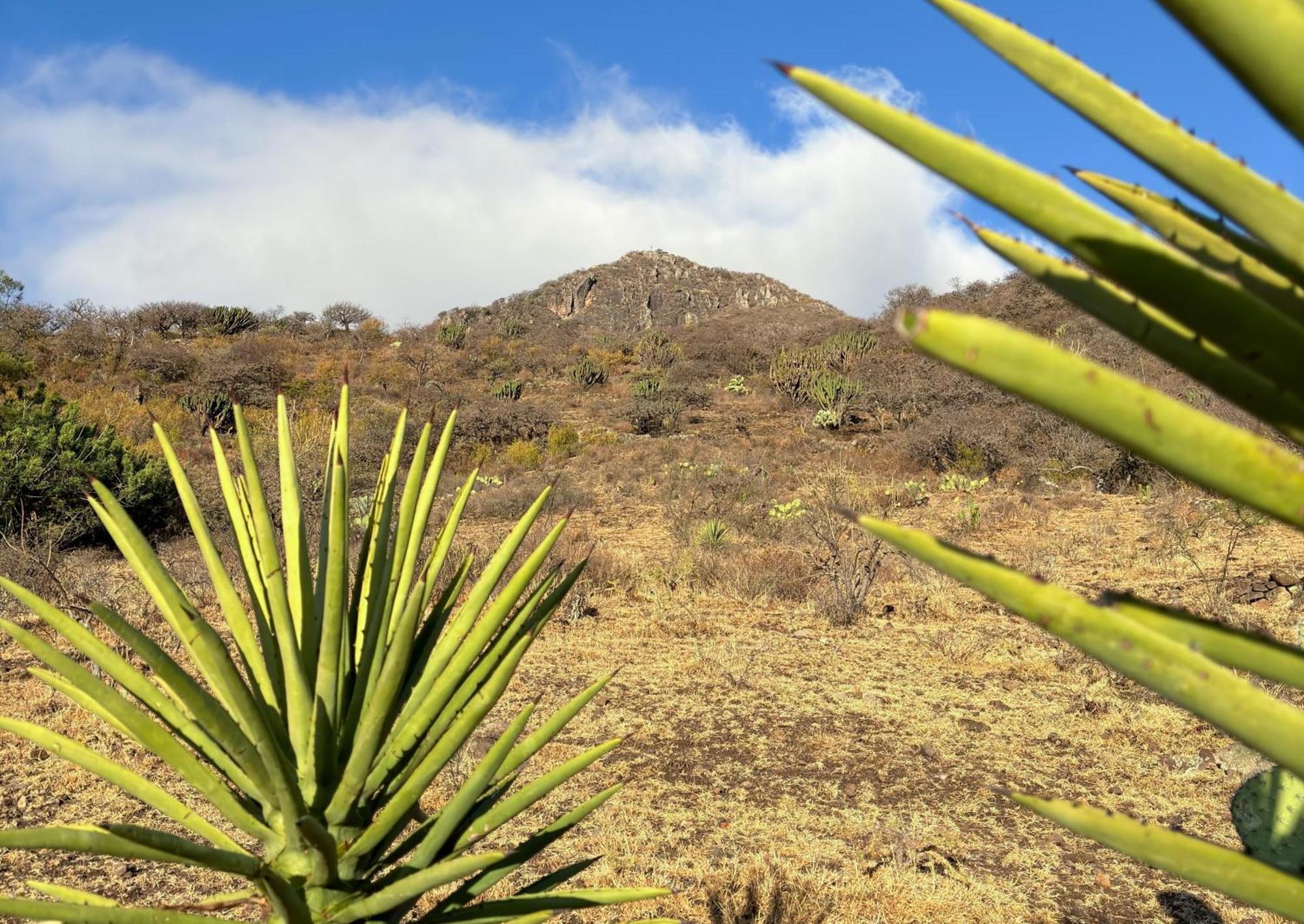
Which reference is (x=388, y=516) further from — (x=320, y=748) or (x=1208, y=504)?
(x=1208, y=504)

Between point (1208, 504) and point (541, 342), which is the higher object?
point (541, 342)

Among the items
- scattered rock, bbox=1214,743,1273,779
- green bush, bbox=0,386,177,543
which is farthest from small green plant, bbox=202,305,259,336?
scattered rock, bbox=1214,743,1273,779

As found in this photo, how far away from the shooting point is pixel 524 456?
18.0 meters

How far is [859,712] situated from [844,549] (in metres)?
3.85

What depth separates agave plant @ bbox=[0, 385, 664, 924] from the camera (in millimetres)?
1137

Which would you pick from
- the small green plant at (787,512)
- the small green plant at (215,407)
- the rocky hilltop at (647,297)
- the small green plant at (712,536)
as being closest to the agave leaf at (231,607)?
the small green plant at (712,536)

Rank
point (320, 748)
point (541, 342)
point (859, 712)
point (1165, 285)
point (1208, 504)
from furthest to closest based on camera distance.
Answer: point (541, 342) < point (1208, 504) < point (859, 712) < point (320, 748) < point (1165, 285)

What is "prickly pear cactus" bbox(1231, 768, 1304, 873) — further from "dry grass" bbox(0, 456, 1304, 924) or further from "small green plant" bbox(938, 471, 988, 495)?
"small green plant" bbox(938, 471, 988, 495)

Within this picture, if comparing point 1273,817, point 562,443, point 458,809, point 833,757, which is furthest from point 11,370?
point 1273,817

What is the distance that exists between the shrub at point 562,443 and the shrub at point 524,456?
0.93 ft

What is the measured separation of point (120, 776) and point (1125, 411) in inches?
58.5

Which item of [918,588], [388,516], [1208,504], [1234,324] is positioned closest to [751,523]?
[918,588]

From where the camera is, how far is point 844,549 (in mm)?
9602

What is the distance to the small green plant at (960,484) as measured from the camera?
46.1 ft
